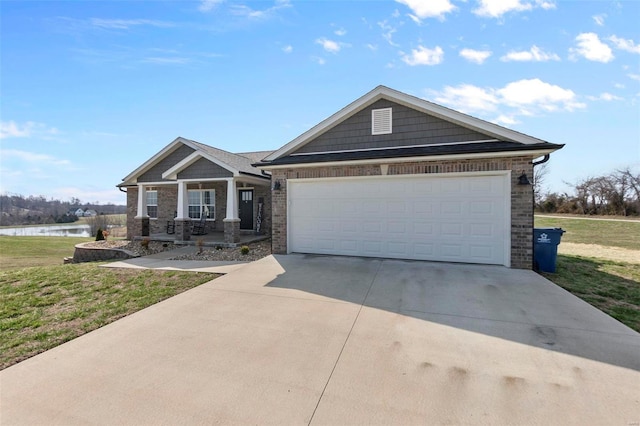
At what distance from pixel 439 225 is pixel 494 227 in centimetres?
134

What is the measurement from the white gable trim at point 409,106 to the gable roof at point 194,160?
3131 millimetres

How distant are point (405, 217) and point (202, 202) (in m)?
12.2

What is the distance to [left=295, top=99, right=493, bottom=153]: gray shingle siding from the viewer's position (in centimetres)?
852

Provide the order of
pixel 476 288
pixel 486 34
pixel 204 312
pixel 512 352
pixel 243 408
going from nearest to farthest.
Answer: pixel 243 408 → pixel 512 352 → pixel 204 312 → pixel 476 288 → pixel 486 34

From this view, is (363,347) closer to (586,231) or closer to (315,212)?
(315,212)

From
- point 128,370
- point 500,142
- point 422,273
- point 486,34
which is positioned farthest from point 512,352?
point 486,34

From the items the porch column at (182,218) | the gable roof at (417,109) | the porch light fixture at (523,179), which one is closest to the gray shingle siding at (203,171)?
the porch column at (182,218)

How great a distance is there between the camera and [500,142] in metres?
7.93

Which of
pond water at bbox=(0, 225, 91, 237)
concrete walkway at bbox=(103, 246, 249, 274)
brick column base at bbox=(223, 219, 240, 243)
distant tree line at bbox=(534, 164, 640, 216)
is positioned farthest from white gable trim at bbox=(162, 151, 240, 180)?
distant tree line at bbox=(534, 164, 640, 216)

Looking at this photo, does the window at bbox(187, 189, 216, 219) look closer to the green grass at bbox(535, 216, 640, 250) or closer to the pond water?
the green grass at bbox(535, 216, 640, 250)

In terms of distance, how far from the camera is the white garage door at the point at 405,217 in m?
7.77

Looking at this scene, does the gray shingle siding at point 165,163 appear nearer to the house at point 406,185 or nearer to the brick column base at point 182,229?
the brick column base at point 182,229

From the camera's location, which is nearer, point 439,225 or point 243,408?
point 243,408

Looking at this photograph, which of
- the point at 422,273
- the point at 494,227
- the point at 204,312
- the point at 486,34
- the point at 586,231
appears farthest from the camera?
the point at 586,231
